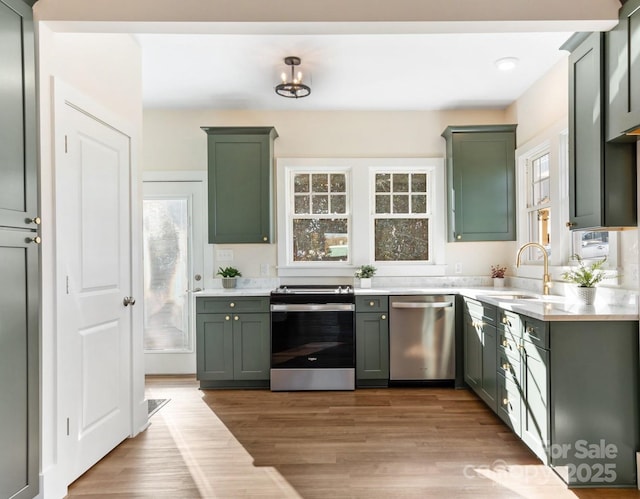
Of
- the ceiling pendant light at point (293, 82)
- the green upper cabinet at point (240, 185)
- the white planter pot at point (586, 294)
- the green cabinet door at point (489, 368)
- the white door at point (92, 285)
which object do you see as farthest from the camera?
the green upper cabinet at point (240, 185)

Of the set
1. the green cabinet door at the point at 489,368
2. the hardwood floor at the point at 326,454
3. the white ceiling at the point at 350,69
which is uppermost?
the white ceiling at the point at 350,69

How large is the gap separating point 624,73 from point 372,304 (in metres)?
2.49

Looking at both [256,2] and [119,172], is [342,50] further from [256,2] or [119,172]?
[119,172]

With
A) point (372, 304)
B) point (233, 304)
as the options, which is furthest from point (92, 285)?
point (372, 304)

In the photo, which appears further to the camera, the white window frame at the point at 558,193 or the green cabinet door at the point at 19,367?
the white window frame at the point at 558,193

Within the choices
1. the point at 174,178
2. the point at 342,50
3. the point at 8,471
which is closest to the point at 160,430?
the point at 8,471

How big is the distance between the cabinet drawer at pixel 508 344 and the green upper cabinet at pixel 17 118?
2.83 m

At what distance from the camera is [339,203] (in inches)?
179

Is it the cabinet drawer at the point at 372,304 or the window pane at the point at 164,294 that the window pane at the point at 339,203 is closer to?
the cabinet drawer at the point at 372,304

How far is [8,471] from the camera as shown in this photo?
1816 millimetres

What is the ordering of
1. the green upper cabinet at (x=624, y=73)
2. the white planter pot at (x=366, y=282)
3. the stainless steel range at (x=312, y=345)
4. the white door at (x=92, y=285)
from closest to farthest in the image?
the green upper cabinet at (x=624, y=73), the white door at (x=92, y=285), the stainless steel range at (x=312, y=345), the white planter pot at (x=366, y=282)

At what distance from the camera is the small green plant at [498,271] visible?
428cm

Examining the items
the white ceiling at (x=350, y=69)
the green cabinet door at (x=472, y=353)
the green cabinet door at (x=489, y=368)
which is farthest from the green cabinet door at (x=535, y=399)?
the white ceiling at (x=350, y=69)

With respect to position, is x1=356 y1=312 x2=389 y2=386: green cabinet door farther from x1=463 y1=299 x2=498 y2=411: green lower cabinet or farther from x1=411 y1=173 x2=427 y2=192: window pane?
x1=411 y1=173 x2=427 y2=192: window pane
